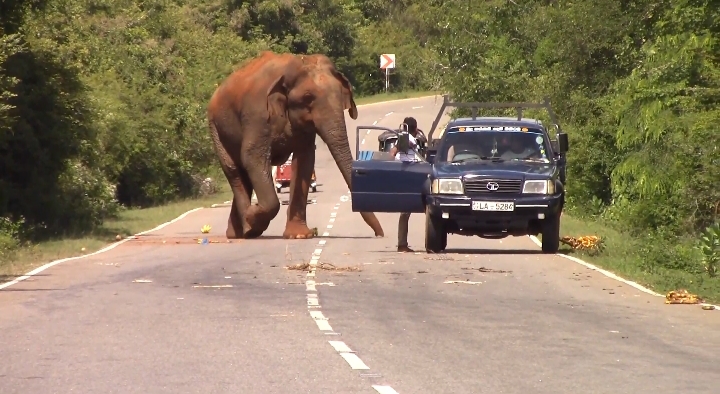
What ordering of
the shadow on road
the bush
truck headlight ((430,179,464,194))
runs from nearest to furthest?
truck headlight ((430,179,464,194)) → the bush → the shadow on road

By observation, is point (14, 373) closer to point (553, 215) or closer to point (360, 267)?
point (360, 267)

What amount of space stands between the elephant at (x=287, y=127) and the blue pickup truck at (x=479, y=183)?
4052 millimetres

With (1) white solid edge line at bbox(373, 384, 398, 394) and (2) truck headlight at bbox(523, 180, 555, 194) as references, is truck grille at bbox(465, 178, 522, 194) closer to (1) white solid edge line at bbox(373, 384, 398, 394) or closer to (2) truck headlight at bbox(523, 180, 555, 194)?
(2) truck headlight at bbox(523, 180, 555, 194)

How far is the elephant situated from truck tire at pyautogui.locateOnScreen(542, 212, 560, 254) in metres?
5.36

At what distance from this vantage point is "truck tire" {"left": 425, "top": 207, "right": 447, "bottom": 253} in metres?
20.8

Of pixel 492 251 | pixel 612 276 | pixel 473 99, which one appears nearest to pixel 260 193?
pixel 492 251

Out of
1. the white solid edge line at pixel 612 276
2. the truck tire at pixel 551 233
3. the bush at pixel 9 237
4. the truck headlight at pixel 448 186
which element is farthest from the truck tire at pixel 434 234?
the bush at pixel 9 237

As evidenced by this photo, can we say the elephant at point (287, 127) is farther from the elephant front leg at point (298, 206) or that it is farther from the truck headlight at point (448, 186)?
the truck headlight at point (448, 186)

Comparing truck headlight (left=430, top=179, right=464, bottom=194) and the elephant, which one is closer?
truck headlight (left=430, top=179, right=464, bottom=194)

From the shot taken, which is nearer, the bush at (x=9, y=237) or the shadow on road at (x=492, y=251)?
the bush at (x=9, y=237)

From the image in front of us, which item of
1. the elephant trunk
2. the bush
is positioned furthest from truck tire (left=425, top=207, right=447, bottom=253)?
the bush

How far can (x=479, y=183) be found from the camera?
800 inches

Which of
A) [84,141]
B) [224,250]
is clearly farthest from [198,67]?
[224,250]

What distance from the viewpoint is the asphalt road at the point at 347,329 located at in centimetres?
984
